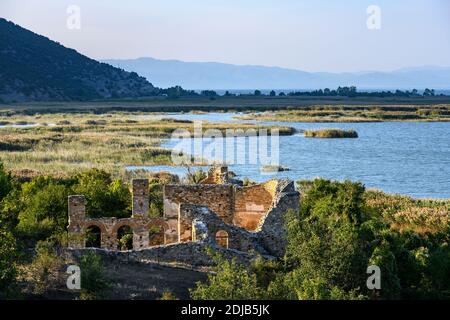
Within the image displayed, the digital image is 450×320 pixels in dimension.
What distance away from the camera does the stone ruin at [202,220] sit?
2094 cm

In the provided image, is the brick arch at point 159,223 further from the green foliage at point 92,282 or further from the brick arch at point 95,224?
the green foliage at point 92,282

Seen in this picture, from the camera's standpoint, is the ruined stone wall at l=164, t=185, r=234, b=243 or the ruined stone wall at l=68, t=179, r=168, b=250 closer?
the ruined stone wall at l=68, t=179, r=168, b=250

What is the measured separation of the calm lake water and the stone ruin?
23.0 metres

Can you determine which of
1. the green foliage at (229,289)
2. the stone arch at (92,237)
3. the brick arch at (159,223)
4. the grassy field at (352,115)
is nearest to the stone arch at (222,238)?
the brick arch at (159,223)

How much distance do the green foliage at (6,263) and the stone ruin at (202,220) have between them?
122 inches

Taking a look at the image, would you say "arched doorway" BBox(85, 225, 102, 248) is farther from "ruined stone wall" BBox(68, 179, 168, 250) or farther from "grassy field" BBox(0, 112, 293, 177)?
"grassy field" BBox(0, 112, 293, 177)

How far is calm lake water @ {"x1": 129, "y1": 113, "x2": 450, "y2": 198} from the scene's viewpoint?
51.2 metres

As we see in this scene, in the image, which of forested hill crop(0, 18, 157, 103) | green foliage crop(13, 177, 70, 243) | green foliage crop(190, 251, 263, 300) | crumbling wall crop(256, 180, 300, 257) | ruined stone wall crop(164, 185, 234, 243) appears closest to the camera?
green foliage crop(190, 251, 263, 300)

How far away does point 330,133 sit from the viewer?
80.5 meters

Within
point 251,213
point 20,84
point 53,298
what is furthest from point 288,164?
point 20,84

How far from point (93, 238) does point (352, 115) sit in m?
86.5

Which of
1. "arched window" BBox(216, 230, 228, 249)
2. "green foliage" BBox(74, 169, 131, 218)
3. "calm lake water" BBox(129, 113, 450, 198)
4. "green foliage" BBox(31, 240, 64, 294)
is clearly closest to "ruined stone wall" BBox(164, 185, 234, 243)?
"arched window" BBox(216, 230, 228, 249)

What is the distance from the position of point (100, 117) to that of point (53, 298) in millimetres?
79309
